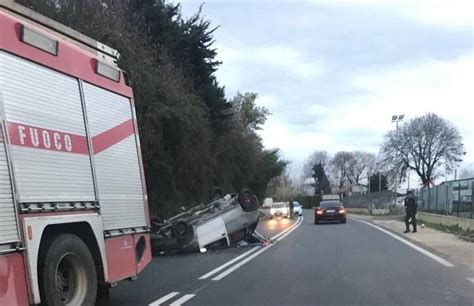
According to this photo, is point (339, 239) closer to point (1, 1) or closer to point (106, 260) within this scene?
point (106, 260)

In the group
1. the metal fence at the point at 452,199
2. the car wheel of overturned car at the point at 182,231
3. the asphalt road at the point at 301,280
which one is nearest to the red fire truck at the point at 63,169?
the asphalt road at the point at 301,280

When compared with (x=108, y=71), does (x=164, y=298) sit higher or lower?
lower

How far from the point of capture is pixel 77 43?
25.5 feet

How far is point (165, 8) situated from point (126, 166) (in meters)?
24.9

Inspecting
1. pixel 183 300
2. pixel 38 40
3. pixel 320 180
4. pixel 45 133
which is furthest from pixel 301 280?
pixel 320 180

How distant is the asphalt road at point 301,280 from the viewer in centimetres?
925

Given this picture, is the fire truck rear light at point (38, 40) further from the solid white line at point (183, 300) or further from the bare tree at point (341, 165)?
the bare tree at point (341, 165)

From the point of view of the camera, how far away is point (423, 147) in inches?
3669

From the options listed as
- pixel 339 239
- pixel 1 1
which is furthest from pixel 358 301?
pixel 339 239

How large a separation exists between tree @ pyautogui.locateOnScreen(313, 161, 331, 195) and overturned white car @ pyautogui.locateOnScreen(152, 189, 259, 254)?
124 m

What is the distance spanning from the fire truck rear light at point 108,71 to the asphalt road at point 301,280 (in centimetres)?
337

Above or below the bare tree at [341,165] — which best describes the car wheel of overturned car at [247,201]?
above

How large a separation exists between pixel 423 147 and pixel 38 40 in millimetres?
92313

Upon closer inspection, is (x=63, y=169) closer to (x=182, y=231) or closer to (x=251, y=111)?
(x=182, y=231)
